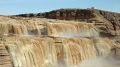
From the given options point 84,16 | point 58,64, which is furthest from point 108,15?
point 58,64

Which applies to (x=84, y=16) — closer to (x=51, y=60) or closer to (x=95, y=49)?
(x=95, y=49)

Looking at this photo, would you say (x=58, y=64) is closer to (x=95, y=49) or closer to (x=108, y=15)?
(x=95, y=49)

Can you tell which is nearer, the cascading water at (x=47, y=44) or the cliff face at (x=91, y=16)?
the cascading water at (x=47, y=44)

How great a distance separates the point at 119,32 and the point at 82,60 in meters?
14.4

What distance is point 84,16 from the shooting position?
163ft

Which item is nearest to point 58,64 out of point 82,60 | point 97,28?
point 82,60

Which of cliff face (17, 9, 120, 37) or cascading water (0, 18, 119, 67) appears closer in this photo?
cascading water (0, 18, 119, 67)

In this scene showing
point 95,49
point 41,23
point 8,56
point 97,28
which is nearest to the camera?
point 8,56

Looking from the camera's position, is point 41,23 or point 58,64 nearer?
point 58,64

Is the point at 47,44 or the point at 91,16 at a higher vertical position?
the point at 47,44

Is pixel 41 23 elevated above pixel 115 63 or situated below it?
above

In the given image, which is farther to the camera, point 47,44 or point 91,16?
point 91,16

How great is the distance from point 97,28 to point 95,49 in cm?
1084

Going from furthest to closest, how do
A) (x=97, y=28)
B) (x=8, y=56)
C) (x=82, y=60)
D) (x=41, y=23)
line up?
(x=97, y=28), (x=41, y=23), (x=82, y=60), (x=8, y=56)
